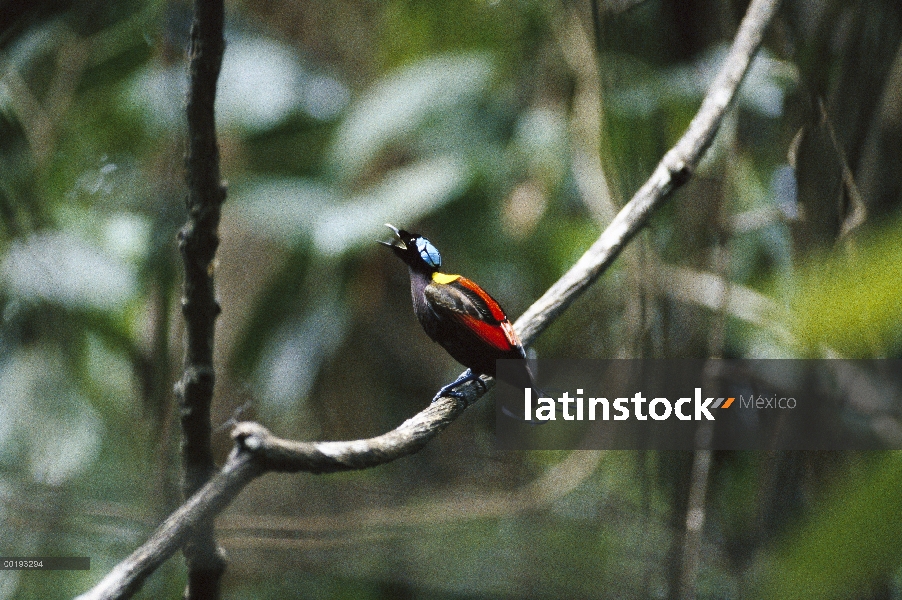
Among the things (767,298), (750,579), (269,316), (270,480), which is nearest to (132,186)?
(269,316)

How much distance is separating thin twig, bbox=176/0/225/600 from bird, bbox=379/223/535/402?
16cm

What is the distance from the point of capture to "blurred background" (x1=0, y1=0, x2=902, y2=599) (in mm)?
698

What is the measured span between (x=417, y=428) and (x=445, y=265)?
994mm

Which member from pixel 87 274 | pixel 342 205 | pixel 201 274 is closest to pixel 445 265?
pixel 342 205

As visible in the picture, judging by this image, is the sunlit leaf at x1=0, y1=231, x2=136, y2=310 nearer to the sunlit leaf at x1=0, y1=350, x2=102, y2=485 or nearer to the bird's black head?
the sunlit leaf at x1=0, y1=350, x2=102, y2=485

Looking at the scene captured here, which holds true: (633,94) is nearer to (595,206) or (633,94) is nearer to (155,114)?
(595,206)

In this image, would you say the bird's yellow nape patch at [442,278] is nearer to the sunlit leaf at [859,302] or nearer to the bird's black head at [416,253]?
the bird's black head at [416,253]

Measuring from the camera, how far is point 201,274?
505mm

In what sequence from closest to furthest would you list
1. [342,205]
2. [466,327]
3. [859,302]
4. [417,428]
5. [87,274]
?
1. [859,302]
2. [417,428]
3. [466,327]
4. [87,274]
5. [342,205]

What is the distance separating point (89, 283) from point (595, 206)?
0.95 metres

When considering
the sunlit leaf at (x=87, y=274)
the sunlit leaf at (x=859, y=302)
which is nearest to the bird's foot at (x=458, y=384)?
the sunlit leaf at (x=859, y=302)

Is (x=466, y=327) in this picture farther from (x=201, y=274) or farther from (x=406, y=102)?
(x=406, y=102)

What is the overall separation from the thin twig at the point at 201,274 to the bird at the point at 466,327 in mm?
155

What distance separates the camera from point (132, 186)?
1.51 m
